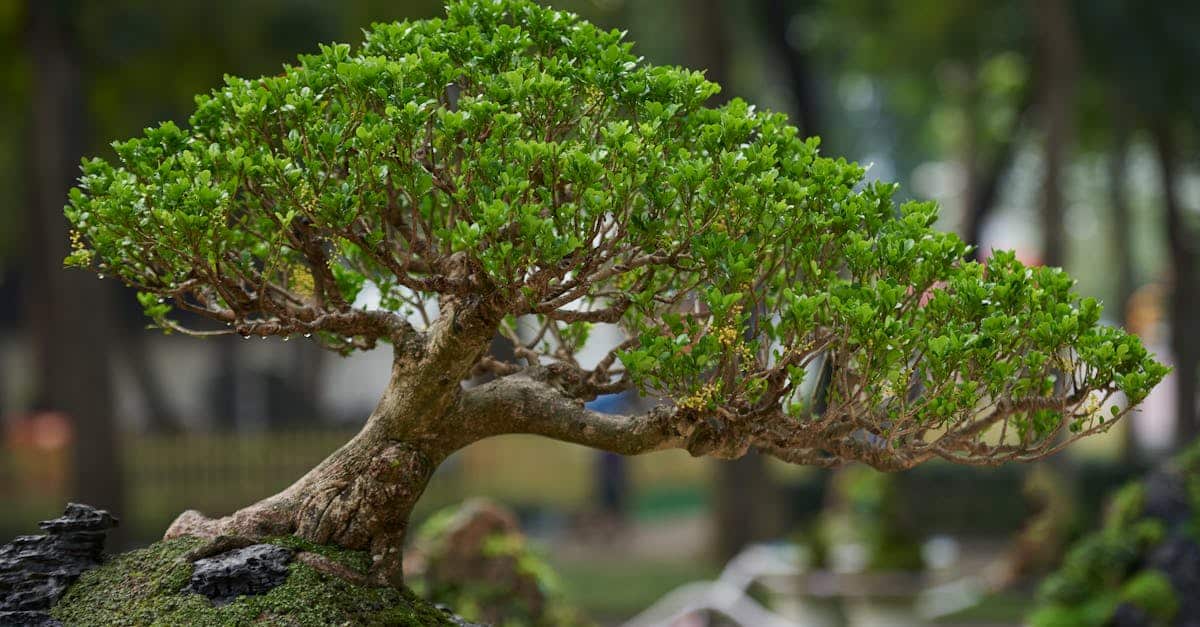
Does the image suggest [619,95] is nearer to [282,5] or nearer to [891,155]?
[282,5]

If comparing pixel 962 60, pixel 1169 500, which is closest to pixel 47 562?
pixel 1169 500

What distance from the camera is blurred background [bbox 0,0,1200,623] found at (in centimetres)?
1434

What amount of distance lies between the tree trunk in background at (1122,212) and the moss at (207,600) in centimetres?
1739

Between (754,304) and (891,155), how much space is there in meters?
33.3

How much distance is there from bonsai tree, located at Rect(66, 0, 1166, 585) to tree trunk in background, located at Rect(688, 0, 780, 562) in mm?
10894

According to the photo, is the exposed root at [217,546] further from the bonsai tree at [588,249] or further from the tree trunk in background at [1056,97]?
the tree trunk in background at [1056,97]

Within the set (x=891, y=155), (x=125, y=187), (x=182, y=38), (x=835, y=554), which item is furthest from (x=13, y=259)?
(x=125, y=187)

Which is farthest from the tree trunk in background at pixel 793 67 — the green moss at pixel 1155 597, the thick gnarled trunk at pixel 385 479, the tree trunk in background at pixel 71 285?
the thick gnarled trunk at pixel 385 479

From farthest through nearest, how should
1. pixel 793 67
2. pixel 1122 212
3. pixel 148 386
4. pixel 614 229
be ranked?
1. pixel 1122 212
2. pixel 148 386
3. pixel 793 67
4. pixel 614 229

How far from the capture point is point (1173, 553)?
7988mm

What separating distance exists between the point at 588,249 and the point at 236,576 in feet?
5.43

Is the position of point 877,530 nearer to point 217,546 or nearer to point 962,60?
point 962,60

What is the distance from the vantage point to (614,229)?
4.20 metres

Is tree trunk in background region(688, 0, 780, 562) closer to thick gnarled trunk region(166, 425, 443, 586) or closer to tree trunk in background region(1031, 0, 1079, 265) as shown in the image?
tree trunk in background region(1031, 0, 1079, 265)
